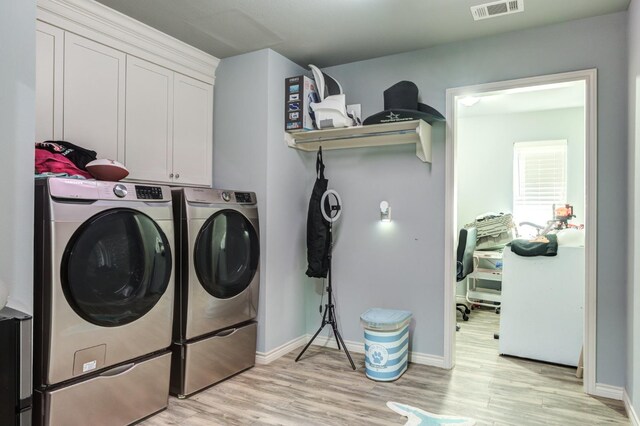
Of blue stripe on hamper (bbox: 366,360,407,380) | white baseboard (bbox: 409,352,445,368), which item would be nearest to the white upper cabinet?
blue stripe on hamper (bbox: 366,360,407,380)

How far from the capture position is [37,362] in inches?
76.4

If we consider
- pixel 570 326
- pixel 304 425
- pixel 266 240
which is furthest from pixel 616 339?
pixel 266 240

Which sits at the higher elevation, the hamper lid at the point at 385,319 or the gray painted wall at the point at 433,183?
the gray painted wall at the point at 433,183

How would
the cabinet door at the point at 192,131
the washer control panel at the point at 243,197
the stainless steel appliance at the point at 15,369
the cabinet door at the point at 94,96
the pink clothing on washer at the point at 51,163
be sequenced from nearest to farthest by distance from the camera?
1. the stainless steel appliance at the point at 15,369
2. the pink clothing on washer at the point at 51,163
3. the cabinet door at the point at 94,96
4. the washer control panel at the point at 243,197
5. the cabinet door at the point at 192,131

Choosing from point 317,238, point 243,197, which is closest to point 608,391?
point 317,238

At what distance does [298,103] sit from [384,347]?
1.99 meters

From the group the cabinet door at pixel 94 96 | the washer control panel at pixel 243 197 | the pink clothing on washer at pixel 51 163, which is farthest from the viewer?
the washer control panel at pixel 243 197

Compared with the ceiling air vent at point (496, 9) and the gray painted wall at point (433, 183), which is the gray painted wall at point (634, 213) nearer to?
the gray painted wall at point (433, 183)

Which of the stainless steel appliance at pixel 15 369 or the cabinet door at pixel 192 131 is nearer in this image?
the stainless steel appliance at pixel 15 369

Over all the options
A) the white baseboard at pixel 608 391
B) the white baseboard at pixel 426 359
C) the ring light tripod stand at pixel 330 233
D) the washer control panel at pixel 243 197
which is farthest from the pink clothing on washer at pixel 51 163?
the white baseboard at pixel 608 391

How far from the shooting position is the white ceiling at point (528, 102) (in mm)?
4476

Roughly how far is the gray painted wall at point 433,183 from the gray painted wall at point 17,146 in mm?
2332

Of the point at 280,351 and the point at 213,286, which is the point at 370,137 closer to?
the point at 213,286

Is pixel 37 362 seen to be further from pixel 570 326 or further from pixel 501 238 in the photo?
pixel 501 238
